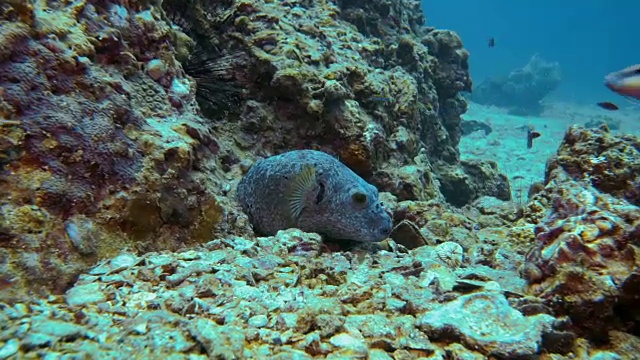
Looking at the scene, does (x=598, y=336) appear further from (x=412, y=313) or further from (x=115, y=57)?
(x=115, y=57)

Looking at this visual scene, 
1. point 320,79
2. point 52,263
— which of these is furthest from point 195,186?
point 320,79

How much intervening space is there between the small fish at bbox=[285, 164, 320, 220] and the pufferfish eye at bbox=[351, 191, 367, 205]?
34cm

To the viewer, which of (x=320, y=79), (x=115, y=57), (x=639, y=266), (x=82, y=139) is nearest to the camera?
(x=639, y=266)

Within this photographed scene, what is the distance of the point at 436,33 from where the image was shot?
10297 mm

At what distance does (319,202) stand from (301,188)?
0.66 feet

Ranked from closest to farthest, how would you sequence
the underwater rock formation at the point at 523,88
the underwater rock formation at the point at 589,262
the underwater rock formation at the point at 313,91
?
the underwater rock formation at the point at 589,262, the underwater rock formation at the point at 313,91, the underwater rock formation at the point at 523,88

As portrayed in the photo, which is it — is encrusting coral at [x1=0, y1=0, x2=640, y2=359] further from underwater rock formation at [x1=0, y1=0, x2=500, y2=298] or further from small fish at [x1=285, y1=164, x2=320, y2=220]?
small fish at [x1=285, y1=164, x2=320, y2=220]

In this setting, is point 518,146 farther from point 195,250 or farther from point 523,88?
point 195,250

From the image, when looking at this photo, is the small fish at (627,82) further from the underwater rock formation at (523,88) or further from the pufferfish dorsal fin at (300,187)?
the underwater rock formation at (523,88)

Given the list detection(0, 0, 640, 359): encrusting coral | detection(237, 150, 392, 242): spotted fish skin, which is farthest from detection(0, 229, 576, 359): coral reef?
detection(237, 150, 392, 242): spotted fish skin

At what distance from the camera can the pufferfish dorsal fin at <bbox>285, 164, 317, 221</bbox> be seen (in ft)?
10.3

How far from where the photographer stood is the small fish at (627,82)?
4.65 meters

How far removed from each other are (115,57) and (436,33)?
9509mm

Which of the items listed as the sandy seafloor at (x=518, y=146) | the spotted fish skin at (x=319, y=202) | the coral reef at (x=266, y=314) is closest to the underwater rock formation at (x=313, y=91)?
the spotted fish skin at (x=319, y=202)
